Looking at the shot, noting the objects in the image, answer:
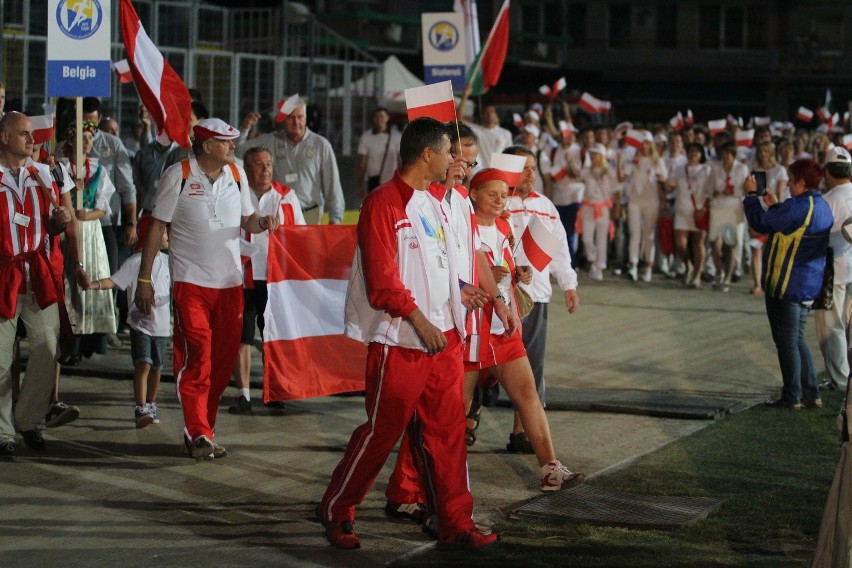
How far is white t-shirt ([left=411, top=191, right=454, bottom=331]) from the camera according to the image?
6.38 m

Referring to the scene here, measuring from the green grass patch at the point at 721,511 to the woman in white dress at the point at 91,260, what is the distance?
482 cm

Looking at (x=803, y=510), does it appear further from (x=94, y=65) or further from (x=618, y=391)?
(x=94, y=65)

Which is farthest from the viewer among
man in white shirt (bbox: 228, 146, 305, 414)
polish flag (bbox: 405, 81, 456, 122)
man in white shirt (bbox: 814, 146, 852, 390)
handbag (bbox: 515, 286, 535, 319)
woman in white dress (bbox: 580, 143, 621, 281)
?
woman in white dress (bbox: 580, 143, 621, 281)

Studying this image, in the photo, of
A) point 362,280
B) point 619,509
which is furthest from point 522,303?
point 362,280

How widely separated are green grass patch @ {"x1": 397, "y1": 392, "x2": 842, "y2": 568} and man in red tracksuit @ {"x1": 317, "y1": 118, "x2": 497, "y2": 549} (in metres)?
0.33

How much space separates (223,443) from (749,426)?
3657 millimetres

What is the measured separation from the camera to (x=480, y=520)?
22.8ft

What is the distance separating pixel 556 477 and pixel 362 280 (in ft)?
6.03

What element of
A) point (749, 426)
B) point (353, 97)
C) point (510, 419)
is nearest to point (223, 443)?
point (510, 419)

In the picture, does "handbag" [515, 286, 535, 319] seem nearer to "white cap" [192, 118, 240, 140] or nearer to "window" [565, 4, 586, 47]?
"white cap" [192, 118, 240, 140]

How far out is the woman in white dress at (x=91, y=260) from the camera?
35.8ft

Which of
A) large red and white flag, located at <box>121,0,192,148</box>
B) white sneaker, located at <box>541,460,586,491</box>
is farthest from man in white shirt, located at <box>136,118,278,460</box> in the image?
white sneaker, located at <box>541,460,586,491</box>

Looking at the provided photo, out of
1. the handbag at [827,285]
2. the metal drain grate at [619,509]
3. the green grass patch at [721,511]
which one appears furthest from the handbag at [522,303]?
the handbag at [827,285]

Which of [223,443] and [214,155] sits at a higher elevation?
[214,155]
